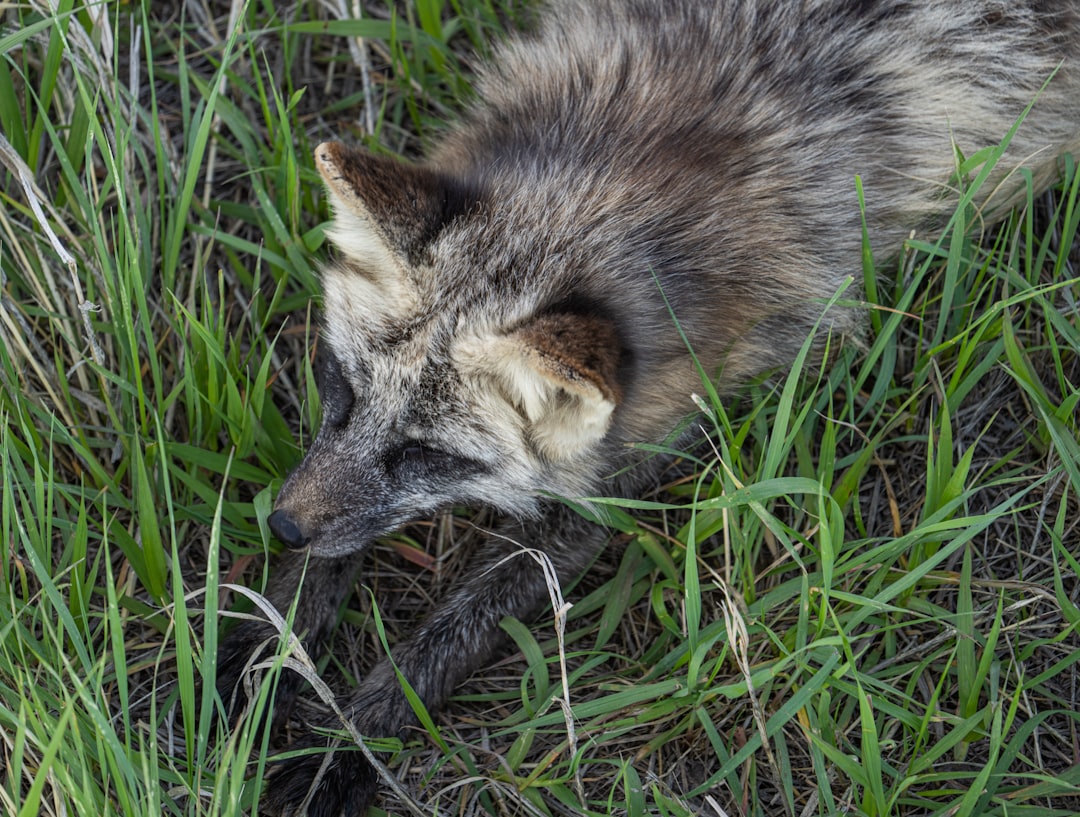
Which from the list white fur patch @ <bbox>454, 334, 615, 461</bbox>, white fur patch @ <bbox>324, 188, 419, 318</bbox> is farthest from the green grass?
white fur patch @ <bbox>324, 188, 419, 318</bbox>

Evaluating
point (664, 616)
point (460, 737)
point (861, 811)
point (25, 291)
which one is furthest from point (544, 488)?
point (25, 291)

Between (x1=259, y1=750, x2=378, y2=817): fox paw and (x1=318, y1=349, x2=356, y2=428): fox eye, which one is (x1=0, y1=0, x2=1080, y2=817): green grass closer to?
(x1=259, y1=750, x2=378, y2=817): fox paw

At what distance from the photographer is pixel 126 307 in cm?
329

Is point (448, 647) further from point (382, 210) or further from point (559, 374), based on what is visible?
point (382, 210)

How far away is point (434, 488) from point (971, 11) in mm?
2726

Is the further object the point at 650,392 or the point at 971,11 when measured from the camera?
the point at 971,11

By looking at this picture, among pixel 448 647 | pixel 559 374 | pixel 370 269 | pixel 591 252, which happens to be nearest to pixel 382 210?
pixel 370 269

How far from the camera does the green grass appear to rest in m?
2.94

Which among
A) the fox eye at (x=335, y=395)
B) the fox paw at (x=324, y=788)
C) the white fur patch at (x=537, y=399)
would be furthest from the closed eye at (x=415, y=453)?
the fox paw at (x=324, y=788)

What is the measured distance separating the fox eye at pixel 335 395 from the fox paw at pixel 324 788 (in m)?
1.14

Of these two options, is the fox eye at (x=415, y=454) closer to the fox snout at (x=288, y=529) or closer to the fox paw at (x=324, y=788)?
the fox snout at (x=288, y=529)

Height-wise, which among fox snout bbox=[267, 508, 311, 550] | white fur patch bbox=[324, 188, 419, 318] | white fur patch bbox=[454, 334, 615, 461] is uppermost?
white fur patch bbox=[324, 188, 419, 318]

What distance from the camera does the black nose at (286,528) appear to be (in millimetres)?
3238

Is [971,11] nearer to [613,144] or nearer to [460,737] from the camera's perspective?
[613,144]
